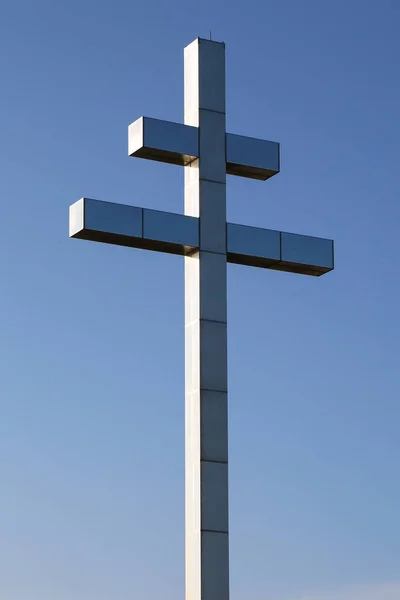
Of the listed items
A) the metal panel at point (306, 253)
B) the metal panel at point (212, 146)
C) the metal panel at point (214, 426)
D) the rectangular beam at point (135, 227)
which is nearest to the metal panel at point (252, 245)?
the metal panel at point (306, 253)

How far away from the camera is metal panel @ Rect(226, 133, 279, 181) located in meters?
19.4

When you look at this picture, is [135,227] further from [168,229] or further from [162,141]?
[162,141]

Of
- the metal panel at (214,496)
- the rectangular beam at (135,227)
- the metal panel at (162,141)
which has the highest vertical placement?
the metal panel at (162,141)

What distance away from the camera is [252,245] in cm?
1908

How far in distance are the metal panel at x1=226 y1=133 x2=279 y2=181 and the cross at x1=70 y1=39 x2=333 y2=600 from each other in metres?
0.01

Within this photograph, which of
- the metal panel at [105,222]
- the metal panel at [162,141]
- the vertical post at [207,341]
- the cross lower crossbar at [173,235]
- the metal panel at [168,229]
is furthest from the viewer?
the metal panel at [162,141]

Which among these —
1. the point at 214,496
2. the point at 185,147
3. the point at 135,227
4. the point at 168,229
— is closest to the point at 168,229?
the point at 168,229

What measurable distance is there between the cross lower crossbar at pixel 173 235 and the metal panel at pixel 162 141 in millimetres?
854

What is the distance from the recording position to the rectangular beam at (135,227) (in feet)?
59.6

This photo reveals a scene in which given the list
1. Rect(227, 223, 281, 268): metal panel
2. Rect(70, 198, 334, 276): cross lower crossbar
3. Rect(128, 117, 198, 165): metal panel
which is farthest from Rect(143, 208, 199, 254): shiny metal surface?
Rect(128, 117, 198, 165): metal panel

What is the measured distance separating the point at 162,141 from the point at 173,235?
50.0 inches

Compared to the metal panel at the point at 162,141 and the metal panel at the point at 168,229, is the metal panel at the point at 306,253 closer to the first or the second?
the metal panel at the point at 168,229

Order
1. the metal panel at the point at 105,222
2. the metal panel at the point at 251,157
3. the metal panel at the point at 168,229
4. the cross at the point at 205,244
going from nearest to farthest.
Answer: the cross at the point at 205,244 < the metal panel at the point at 105,222 < the metal panel at the point at 168,229 < the metal panel at the point at 251,157

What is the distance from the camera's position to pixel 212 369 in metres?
18.0
